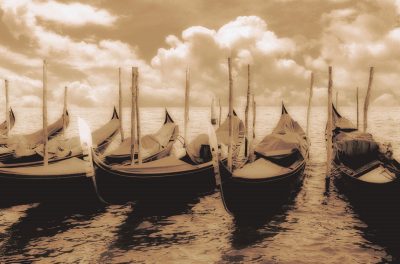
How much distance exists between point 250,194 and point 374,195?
10.9 feet

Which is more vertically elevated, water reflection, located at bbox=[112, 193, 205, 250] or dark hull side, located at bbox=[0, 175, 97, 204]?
dark hull side, located at bbox=[0, 175, 97, 204]

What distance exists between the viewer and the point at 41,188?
10828 mm

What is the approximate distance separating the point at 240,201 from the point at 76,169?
496cm

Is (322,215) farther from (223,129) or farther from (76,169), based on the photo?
(223,129)

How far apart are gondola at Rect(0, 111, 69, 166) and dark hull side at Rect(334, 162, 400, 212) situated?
11824 mm

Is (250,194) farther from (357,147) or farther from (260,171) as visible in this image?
(357,147)

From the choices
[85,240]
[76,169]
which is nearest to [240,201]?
[85,240]

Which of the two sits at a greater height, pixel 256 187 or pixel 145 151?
pixel 145 151

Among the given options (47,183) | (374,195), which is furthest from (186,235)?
(374,195)

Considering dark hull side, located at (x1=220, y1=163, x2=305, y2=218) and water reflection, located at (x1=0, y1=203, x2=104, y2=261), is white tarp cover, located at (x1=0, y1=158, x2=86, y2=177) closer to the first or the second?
water reflection, located at (x1=0, y1=203, x2=104, y2=261)

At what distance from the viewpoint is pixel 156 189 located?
1105 cm

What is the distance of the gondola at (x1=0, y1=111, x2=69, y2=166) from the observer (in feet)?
49.7

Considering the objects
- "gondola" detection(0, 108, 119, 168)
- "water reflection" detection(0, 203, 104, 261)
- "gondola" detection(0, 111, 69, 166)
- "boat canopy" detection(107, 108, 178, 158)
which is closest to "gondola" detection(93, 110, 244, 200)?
"water reflection" detection(0, 203, 104, 261)

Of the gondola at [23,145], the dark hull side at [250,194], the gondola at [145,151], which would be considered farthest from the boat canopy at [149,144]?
the dark hull side at [250,194]
